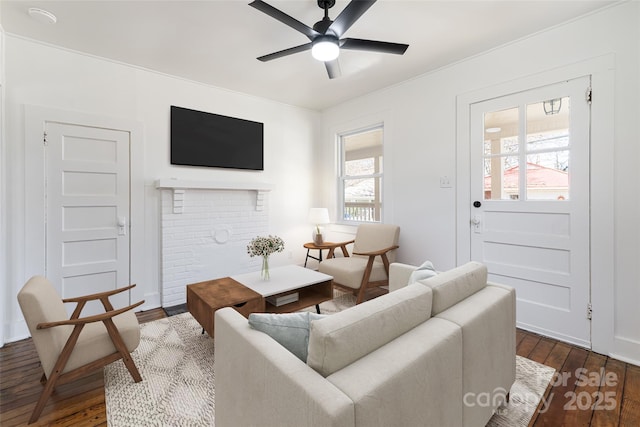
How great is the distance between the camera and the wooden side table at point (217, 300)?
2.09 meters

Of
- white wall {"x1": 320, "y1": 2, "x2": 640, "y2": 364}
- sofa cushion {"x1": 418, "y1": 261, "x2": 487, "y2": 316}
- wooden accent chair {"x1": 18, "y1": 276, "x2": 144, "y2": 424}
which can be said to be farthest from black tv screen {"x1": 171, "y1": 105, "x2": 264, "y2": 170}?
sofa cushion {"x1": 418, "y1": 261, "x2": 487, "y2": 316}

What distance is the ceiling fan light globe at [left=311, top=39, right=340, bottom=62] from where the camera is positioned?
79.7 inches

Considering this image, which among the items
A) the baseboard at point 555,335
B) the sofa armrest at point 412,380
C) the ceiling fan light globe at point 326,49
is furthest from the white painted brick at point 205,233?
the baseboard at point 555,335

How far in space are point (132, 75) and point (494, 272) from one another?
4.33 meters

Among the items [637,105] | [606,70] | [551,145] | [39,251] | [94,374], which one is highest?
[606,70]

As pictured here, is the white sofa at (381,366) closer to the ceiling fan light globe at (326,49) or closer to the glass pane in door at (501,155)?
the glass pane in door at (501,155)

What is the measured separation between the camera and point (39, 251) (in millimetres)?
2656

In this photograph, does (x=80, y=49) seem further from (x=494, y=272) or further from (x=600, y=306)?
(x=600, y=306)

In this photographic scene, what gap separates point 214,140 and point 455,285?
10.8 ft

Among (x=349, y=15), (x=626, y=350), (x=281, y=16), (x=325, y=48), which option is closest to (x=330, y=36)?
(x=325, y=48)

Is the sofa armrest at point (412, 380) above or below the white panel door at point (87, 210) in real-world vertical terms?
below

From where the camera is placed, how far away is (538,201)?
2.54 m

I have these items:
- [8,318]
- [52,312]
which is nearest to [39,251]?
[8,318]

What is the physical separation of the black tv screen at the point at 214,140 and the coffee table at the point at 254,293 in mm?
1668
